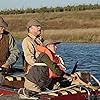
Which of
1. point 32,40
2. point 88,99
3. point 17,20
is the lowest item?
point 17,20

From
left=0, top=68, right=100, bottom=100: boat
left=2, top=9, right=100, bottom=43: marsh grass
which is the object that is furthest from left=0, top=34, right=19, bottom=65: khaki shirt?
left=2, top=9, right=100, bottom=43: marsh grass

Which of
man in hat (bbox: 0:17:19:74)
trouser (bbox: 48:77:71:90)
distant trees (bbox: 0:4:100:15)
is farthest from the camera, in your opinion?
distant trees (bbox: 0:4:100:15)

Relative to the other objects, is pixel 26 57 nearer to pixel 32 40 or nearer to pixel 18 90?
pixel 32 40

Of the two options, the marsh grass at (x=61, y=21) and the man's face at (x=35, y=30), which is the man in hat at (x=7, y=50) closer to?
the man's face at (x=35, y=30)

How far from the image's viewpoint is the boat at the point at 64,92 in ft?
24.5

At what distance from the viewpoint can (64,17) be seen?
51.2 m

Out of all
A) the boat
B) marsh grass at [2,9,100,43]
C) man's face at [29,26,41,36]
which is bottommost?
marsh grass at [2,9,100,43]

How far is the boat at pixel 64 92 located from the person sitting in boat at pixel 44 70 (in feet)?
0.58

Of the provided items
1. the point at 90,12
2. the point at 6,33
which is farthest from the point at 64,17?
the point at 6,33

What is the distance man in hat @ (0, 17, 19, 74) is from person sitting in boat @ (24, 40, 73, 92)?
1.38m

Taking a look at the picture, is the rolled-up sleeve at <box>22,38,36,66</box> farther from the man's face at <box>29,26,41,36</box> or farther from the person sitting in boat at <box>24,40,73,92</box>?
the person sitting in boat at <box>24,40,73,92</box>

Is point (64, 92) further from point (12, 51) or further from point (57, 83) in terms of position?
point (12, 51)

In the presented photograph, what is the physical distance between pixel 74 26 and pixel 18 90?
38171mm

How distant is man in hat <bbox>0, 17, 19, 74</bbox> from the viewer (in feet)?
30.1
